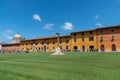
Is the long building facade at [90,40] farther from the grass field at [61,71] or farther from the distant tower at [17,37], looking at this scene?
the grass field at [61,71]

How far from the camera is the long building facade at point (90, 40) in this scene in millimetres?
59188

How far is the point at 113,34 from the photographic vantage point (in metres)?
59.0

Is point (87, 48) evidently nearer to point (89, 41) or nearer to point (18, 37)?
point (89, 41)

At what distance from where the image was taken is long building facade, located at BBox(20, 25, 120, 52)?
5919 cm

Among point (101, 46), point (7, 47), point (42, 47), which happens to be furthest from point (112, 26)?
point (7, 47)

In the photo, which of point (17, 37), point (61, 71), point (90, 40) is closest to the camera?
point (61, 71)

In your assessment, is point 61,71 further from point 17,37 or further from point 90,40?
point 17,37

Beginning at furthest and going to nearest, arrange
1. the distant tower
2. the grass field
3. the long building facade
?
the distant tower
the long building facade
the grass field

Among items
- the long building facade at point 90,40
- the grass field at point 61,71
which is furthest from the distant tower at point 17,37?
the grass field at point 61,71

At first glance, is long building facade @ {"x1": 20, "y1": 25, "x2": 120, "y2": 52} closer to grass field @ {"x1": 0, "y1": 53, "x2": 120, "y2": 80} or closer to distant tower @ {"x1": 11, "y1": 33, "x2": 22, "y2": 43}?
distant tower @ {"x1": 11, "y1": 33, "x2": 22, "y2": 43}

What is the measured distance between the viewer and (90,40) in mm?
67375

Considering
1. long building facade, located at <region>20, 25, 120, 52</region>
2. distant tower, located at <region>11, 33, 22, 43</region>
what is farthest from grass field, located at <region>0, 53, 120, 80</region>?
distant tower, located at <region>11, 33, 22, 43</region>

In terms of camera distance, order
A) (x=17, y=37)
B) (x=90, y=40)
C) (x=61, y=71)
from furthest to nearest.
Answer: (x=17, y=37), (x=90, y=40), (x=61, y=71)

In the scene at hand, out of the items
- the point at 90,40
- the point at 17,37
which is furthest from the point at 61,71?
the point at 17,37
